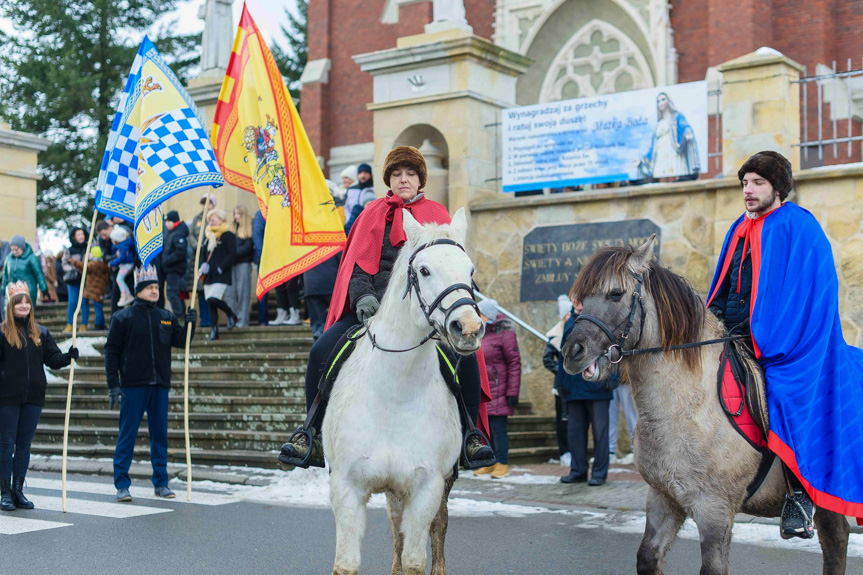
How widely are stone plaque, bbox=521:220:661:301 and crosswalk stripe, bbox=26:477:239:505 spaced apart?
18.1ft

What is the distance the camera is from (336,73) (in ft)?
82.8

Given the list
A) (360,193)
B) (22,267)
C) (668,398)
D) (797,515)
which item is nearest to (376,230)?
(668,398)

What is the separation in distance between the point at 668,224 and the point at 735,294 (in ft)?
24.6

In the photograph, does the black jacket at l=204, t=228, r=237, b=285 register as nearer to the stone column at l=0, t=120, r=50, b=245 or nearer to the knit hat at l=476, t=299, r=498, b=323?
the knit hat at l=476, t=299, r=498, b=323

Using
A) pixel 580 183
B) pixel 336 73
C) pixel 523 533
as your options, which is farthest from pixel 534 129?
pixel 336 73

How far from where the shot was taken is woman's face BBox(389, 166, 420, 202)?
597 cm

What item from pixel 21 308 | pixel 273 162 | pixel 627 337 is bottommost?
pixel 627 337

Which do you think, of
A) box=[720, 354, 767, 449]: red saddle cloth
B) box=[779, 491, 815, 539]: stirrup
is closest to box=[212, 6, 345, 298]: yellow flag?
box=[720, 354, 767, 449]: red saddle cloth

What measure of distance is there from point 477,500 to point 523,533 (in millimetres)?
1724

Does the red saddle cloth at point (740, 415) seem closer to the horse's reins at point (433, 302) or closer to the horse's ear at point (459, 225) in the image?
the horse's reins at point (433, 302)

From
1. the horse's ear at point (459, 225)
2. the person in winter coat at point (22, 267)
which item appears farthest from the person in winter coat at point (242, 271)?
the horse's ear at point (459, 225)

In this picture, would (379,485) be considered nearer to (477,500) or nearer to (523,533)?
(523,533)

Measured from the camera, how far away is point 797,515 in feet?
16.8

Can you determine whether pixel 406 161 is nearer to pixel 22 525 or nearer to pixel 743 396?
pixel 743 396
